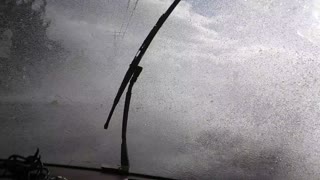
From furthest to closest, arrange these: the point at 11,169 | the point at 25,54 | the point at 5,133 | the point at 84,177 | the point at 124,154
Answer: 1. the point at 5,133
2. the point at 25,54
3. the point at 124,154
4. the point at 84,177
5. the point at 11,169

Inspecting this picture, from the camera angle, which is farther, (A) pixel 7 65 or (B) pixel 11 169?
(A) pixel 7 65

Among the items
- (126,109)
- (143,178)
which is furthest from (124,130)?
(143,178)

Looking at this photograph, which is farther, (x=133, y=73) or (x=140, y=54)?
(x=133, y=73)

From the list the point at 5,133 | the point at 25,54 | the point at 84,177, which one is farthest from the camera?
the point at 5,133

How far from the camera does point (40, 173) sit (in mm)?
6566

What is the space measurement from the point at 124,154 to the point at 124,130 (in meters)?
0.85

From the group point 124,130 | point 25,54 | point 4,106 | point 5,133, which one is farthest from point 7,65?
point 124,130

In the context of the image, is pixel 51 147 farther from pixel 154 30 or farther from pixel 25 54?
pixel 154 30

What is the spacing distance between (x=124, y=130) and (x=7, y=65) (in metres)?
55.2

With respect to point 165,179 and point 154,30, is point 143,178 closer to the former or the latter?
point 165,179

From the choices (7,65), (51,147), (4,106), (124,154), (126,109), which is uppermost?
(126,109)

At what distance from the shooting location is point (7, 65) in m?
58.5

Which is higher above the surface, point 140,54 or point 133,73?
point 140,54

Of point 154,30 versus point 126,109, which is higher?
point 154,30
